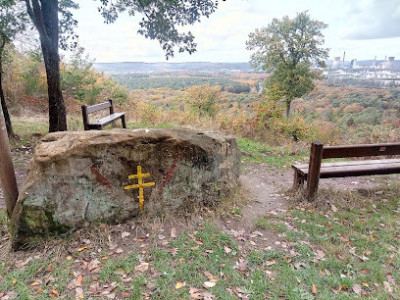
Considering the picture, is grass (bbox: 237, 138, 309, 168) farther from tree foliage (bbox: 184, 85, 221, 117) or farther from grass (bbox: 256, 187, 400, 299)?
tree foliage (bbox: 184, 85, 221, 117)

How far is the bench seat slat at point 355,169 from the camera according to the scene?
4523mm

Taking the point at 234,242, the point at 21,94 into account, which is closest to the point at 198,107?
the point at 21,94

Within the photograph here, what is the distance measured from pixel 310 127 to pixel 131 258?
36.5 ft

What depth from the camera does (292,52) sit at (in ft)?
79.6

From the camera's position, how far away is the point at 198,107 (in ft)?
56.6

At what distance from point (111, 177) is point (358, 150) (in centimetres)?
377

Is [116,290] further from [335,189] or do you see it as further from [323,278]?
[335,189]

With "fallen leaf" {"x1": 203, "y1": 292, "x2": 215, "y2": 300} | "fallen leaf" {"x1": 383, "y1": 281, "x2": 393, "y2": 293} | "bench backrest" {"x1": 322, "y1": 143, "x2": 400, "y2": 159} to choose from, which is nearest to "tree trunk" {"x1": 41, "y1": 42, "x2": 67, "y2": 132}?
"fallen leaf" {"x1": 203, "y1": 292, "x2": 215, "y2": 300}

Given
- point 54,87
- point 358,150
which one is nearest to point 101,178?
point 358,150

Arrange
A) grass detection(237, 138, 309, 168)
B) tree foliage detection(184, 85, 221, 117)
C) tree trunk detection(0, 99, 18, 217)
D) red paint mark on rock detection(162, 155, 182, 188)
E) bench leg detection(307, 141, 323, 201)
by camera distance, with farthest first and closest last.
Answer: tree foliage detection(184, 85, 221, 117)
grass detection(237, 138, 309, 168)
bench leg detection(307, 141, 323, 201)
red paint mark on rock detection(162, 155, 182, 188)
tree trunk detection(0, 99, 18, 217)

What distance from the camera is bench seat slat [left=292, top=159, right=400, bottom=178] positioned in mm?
4523

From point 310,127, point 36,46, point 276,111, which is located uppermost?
point 36,46

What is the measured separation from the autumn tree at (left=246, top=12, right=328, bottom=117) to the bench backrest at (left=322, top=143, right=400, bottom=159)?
65.6 ft

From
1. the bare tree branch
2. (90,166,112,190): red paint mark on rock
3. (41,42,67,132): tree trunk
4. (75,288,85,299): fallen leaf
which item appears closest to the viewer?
(75,288,85,299): fallen leaf
